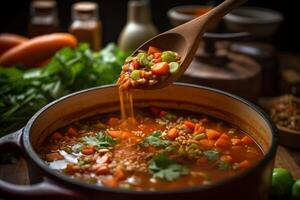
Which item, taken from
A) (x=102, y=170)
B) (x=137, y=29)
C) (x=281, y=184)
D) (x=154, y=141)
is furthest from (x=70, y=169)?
(x=137, y=29)

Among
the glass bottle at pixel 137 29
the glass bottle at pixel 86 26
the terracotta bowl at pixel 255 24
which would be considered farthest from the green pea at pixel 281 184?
the glass bottle at pixel 86 26

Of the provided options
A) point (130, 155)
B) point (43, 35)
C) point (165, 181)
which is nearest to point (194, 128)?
point (130, 155)

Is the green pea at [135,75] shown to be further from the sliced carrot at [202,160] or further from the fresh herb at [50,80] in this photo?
the fresh herb at [50,80]

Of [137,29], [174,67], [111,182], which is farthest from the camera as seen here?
[137,29]

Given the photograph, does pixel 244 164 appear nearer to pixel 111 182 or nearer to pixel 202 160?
pixel 202 160

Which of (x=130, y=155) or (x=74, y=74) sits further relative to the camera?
(x=74, y=74)

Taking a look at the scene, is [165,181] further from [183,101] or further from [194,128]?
[183,101]
